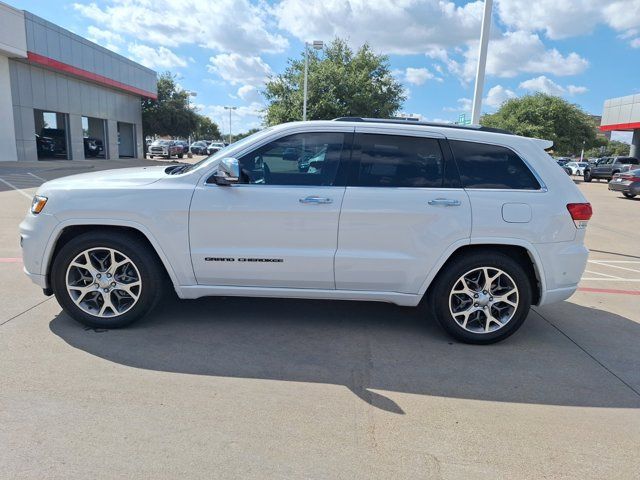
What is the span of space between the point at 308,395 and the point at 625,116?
1986 inches

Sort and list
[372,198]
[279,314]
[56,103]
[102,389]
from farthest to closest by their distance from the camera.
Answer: [56,103] → [279,314] → [372,198] → [102,389]

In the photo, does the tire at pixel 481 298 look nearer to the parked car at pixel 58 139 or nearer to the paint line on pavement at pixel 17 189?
the paint line on pavement at pixel 17 189

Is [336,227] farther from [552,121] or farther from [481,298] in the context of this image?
[552,121]

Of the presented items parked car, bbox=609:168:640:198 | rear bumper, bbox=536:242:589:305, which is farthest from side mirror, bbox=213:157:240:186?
parked car, bbox=609:168:640:198

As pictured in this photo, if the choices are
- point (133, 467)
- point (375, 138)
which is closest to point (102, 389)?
point (133, 467)

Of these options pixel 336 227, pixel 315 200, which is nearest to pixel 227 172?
pixel 315 200

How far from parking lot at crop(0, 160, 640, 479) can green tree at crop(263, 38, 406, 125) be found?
25318mm

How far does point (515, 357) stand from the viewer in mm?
4082

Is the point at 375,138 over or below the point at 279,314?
over

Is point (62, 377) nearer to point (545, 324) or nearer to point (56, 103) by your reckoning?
point (545, 324)

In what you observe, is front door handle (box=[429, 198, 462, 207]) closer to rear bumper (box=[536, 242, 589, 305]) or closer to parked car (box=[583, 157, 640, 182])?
rear bumper (box=[536, 242, 589, 305])

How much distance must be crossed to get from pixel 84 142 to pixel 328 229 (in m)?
33.8

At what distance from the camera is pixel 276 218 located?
4.04m

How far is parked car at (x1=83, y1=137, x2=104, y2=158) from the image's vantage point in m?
33.3
